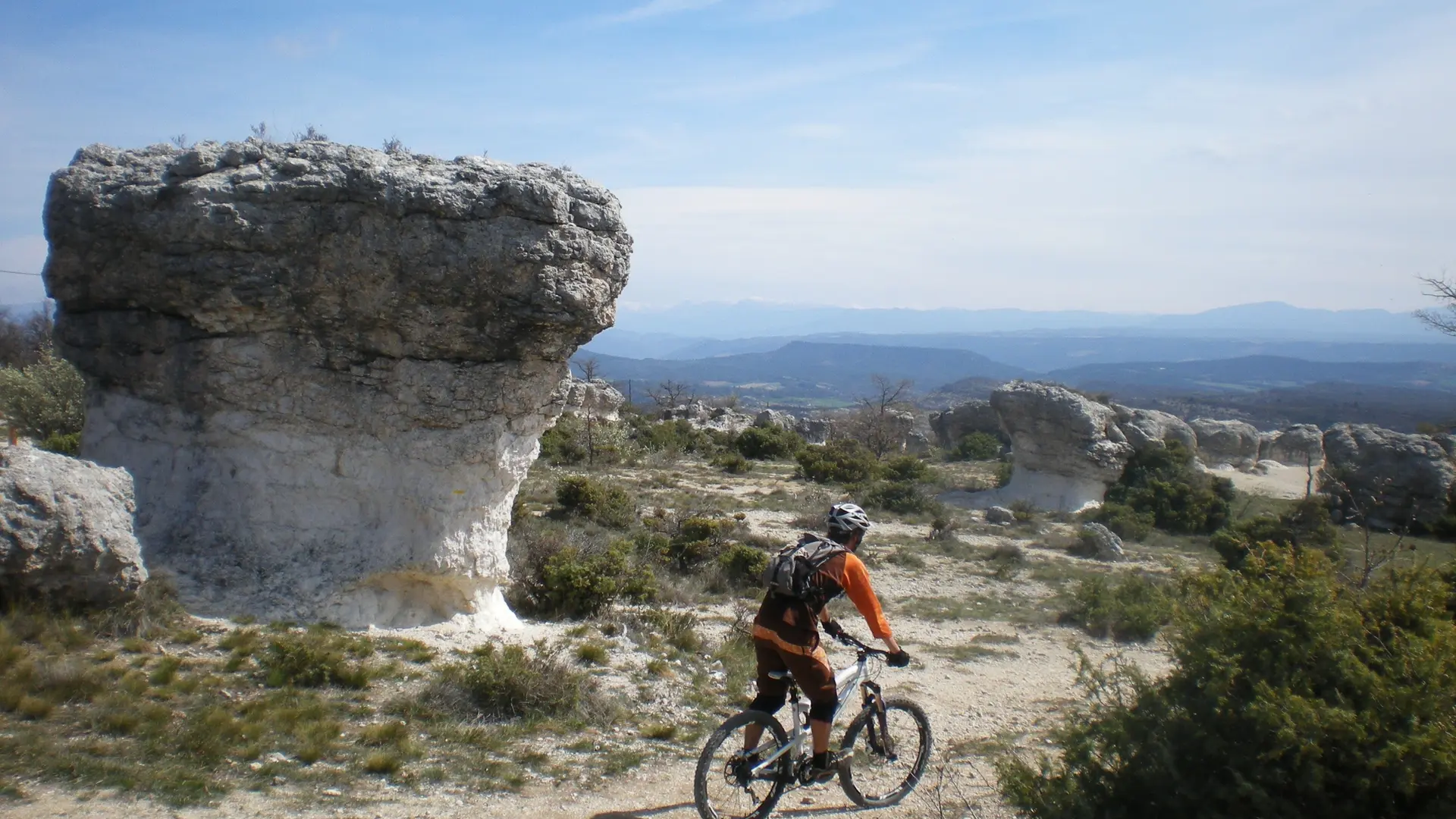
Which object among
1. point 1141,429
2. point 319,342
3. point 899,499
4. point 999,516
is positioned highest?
point 319,342

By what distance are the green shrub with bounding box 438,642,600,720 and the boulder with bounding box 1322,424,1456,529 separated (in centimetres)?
2145

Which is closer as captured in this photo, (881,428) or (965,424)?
(881,428)

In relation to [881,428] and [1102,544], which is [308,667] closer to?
[1102,544]

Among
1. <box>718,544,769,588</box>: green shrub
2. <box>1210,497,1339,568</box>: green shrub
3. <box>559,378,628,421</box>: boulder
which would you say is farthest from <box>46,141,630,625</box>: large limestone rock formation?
Result: <box>559,378,628,421</box>: boulder

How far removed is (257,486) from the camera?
8234mm

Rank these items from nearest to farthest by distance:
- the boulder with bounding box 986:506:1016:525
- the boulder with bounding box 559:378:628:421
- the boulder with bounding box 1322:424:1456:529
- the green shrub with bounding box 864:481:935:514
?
the boulder with bounding box 986:506:1016:525 < the green shrub with bounding box 864:481:935:514 < the boulder with bounding box 1322:424:1456:529 < the boulder with bounding box 559:378:628:421

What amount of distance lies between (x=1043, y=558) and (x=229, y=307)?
1368 cm

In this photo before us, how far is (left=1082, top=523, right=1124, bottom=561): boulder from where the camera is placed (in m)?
17.3

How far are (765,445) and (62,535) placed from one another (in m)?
22.7

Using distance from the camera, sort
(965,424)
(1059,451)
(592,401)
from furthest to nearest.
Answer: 1. (965,424)
2. (592,401)
3. (1059,451)

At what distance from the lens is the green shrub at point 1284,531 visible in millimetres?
17188

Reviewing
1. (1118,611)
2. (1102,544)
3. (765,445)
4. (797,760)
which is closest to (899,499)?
(1102,544)

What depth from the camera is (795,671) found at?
525 cm

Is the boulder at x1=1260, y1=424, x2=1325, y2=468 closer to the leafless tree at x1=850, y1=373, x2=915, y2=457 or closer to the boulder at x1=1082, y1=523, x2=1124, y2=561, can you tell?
the leafless tree at x1=850, y1=373, x2=915, y2=457
